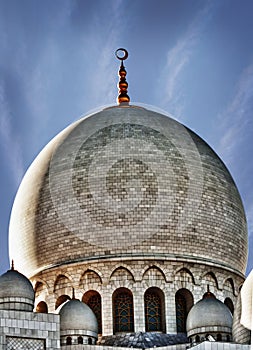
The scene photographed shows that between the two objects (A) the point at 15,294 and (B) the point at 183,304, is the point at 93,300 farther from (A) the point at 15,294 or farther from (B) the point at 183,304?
(A) the point at 15,294

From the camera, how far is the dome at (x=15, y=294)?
79.4 ft

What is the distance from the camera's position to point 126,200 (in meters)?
28.4

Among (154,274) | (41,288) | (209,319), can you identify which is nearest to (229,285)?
(154,274)

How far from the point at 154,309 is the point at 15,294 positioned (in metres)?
5.11

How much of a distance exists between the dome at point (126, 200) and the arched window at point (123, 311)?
1153mm

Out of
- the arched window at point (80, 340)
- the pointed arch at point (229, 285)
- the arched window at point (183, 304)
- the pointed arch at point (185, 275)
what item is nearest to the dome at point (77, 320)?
the arched window at point (80, 340)

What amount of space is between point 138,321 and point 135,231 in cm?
274

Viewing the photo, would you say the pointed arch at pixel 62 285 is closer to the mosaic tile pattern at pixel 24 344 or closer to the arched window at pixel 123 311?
the arched window at pixel 123 311

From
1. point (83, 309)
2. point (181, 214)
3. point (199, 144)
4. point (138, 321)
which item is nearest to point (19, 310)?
point (83, 309)

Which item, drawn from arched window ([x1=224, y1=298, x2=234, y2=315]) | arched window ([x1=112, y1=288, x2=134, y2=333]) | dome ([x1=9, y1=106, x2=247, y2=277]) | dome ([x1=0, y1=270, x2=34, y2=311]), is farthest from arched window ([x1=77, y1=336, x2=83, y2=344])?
arched window ([x1=224, y1=298, x2=234, y2=315])

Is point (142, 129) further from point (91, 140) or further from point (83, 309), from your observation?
point (83, 309)

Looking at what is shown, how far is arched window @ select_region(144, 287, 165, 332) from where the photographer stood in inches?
1077

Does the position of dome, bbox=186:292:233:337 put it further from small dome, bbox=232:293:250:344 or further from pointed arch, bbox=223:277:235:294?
pointed arch, bbox=223:277:235:294

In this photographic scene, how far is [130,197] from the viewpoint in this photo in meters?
28.5
